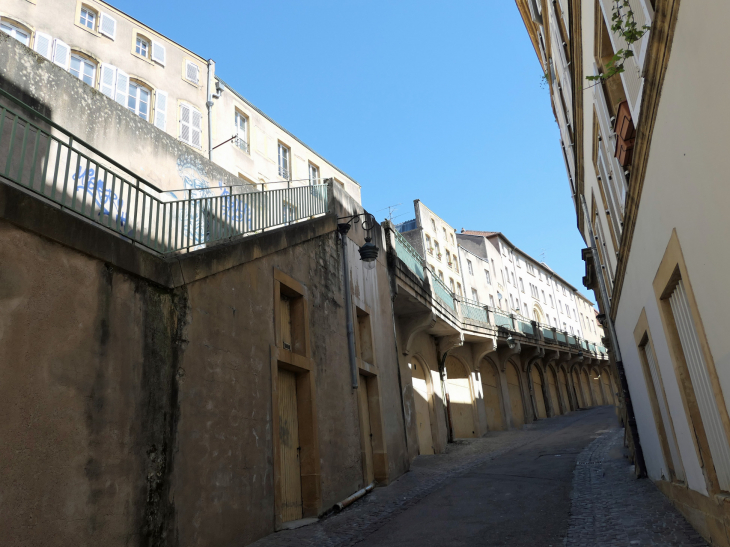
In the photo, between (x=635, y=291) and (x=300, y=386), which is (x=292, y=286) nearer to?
(x=300, y=386)

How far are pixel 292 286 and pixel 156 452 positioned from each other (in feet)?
14.1

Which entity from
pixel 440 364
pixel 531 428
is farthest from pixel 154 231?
pixel 531 428

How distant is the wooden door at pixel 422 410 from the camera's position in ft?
61.1

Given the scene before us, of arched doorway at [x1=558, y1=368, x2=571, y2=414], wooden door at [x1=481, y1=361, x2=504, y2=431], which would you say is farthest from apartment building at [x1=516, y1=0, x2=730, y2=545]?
arched doorway at [x1=558, y1=368, x2=571, y2=414]

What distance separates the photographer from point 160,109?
21844 mm

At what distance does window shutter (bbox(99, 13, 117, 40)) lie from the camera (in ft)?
71.1

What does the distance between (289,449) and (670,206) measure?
6571 mm

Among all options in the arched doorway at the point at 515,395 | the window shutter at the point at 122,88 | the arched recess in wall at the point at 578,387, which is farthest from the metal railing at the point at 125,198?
the arched recess in wall at the point at 578,387

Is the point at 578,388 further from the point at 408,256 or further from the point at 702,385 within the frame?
the point at 702,385

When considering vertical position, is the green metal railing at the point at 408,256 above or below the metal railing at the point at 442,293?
above

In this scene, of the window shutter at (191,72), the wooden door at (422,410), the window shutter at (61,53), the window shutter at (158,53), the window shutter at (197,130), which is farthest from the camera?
the window shutter at (191,72)

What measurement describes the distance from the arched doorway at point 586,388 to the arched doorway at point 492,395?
19310 mm

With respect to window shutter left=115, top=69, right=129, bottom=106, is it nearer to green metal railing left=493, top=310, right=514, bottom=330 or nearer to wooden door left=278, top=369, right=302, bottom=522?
wooden door left=278, top=369, right=302, bottom=522

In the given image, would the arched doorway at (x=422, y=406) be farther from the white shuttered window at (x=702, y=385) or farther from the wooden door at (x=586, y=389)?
the wooden door at (x=586, y=389)
